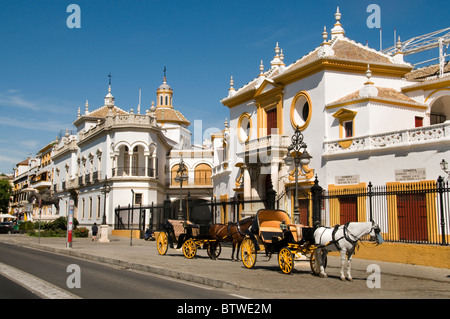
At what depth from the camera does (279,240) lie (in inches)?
530

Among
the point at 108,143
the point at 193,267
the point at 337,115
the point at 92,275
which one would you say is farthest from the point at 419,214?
the point at 108,143

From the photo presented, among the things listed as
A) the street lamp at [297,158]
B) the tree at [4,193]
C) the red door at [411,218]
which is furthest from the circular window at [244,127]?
the tree at [4,193]

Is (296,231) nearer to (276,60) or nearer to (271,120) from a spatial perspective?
(271,120)

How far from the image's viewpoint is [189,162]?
5322 centimetres

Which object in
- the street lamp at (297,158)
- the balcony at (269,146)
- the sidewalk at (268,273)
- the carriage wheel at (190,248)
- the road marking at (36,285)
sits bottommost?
the sidewalk at (268,273)

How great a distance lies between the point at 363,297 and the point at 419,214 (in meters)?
11.3

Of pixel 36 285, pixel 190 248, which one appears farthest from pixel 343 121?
pixel 36 285

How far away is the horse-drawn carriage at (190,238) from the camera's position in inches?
684

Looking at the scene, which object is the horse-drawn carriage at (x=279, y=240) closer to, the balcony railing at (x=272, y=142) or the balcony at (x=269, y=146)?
the balcony at (x=269, y=146)

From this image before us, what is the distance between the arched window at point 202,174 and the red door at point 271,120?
21.7 metres

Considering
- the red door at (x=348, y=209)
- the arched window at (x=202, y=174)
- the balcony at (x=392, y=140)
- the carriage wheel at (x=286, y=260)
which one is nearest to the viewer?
the carriage wheel at (x=286, y=260)

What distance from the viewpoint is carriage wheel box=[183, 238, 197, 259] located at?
17.6 m

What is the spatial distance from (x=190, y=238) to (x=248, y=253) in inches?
150

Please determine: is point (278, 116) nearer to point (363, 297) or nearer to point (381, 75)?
point (381, 75)
